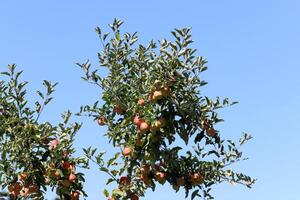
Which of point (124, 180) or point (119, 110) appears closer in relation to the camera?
point (124, 180)

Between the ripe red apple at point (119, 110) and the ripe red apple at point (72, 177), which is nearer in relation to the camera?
the ripe red apple at point (72, 177)

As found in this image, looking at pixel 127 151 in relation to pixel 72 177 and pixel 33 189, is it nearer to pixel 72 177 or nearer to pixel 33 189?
pixel 72 177

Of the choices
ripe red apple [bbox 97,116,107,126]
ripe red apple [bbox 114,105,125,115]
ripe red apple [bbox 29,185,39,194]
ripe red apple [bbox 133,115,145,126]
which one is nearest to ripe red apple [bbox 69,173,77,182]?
ripe red apple [bbox 29,185,39,194]

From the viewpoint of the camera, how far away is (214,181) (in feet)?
26.6

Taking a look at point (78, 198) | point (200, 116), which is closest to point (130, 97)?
point (200, 116)

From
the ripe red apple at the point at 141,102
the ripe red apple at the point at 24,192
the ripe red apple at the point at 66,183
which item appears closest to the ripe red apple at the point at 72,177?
the ripe red apple at the point at 66,183

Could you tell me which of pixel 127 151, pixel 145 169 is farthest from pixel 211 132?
pixel 127 151

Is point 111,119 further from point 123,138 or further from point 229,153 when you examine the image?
point 229,153

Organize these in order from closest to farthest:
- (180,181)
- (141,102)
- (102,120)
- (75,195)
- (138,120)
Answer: (138,120), (141,102), (180,181), (75,195), (102,120)

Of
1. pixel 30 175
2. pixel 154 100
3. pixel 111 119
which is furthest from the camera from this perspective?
pixel 111 119

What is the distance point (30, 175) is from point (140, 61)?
2.52 metres

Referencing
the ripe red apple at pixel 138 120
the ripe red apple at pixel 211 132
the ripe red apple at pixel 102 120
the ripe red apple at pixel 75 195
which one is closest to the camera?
the ripe red apple at pixel 138 120

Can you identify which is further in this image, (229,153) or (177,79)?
(229,153)

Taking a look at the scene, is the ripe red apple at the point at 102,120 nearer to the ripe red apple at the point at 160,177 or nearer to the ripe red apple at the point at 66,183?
the ripe red apple at the point at 66,183
